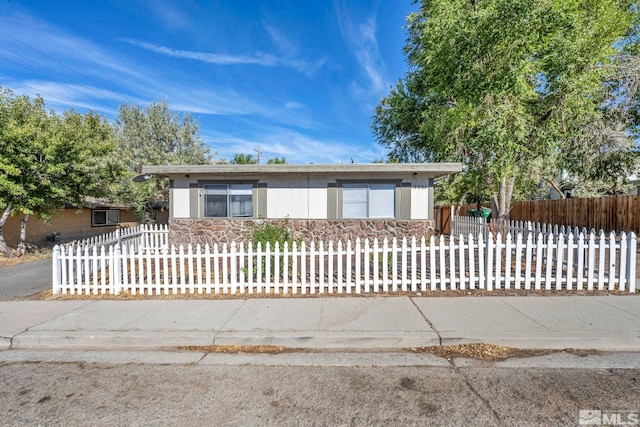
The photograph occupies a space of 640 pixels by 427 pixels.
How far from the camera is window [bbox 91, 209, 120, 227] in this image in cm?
1719

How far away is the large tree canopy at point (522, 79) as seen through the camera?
7414 millimetres

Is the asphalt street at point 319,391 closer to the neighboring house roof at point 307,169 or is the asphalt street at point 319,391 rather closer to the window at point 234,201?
the neighboring house roof at point 307,169

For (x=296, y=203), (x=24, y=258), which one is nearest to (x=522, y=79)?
(x=296, y=203)

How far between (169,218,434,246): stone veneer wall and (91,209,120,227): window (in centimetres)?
972

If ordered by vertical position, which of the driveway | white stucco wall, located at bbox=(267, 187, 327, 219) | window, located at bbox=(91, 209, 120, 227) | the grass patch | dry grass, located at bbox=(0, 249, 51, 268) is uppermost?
white stucco wall, located at bbox=(267, 187, 327, 219)

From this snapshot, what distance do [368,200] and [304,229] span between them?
2498mm

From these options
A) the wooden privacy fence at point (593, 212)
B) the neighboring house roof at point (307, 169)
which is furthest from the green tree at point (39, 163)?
the wooden privacy fence at point (593, 212)

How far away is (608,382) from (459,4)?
10.1 meters

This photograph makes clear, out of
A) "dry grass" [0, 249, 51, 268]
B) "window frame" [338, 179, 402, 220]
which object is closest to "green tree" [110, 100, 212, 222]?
"dry grass" [0, 249, 51, 268]

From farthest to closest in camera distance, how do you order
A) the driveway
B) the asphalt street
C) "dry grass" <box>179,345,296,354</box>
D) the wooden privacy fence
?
the wooden privacy fence
the driveway
"dry grass" <box>179,345,296,354</box>
the asphalt street

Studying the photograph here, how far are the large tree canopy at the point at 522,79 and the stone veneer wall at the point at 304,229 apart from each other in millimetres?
3223

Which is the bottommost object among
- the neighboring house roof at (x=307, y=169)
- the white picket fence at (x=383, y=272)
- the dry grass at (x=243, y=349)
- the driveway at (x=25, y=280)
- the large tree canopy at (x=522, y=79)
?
the dry grass at (x=243, y=349)

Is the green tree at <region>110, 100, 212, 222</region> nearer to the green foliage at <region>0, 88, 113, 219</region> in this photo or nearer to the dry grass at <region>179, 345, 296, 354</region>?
the green foliage at <region>0, 88, 113, 219</region>

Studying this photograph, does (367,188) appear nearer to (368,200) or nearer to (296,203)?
(368,200)
